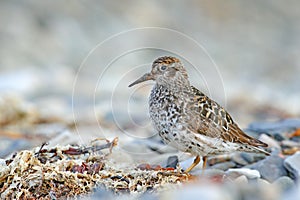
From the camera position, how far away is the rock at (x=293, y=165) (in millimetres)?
6211

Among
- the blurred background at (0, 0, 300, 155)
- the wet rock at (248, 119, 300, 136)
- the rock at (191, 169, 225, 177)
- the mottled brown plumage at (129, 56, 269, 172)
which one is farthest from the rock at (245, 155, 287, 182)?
the blurred background at (0, 0, 300, 155)

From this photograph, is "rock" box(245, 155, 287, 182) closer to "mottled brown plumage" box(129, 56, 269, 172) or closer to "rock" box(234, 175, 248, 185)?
"mottled brown plumage" box(129, 56, 269, 172)

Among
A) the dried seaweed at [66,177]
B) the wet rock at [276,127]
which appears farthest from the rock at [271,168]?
the wet rock at [276,127]

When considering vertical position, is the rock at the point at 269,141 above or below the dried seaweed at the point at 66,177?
above

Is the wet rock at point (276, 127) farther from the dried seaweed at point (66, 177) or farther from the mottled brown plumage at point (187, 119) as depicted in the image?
the dried seaweed at point (66, 177)

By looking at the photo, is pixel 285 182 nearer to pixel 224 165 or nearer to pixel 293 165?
pixel 293 165

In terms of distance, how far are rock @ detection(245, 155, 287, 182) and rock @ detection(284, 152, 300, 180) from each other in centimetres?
8

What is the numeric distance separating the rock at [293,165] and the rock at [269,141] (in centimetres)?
108

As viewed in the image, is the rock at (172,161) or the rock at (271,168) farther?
the rock at (172,161)

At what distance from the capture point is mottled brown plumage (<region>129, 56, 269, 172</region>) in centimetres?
607

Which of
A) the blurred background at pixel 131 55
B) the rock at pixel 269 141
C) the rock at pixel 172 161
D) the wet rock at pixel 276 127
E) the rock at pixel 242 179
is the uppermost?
the blurred background at pixel 131 55

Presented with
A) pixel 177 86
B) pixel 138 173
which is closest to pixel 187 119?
pixel 177 86

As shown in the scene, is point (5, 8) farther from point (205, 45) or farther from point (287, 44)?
point (287, 44)

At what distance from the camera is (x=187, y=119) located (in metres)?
6.16
